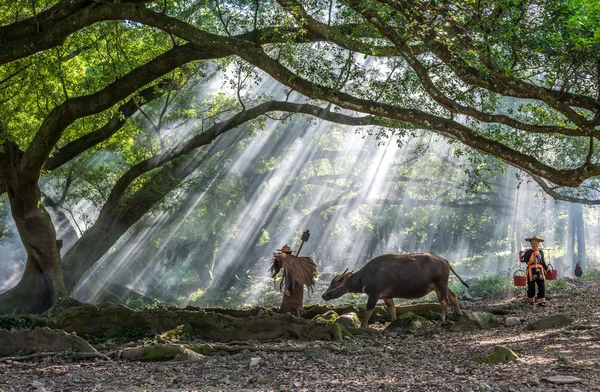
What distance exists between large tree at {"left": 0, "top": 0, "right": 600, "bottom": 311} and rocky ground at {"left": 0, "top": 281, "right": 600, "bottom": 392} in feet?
10.9

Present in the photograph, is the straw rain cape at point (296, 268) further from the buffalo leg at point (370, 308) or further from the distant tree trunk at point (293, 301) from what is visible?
the buffalo leg at point (370, 308)

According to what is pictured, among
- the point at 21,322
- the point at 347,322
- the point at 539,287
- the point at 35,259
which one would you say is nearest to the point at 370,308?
the point at 347,322

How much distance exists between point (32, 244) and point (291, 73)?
1028 cm

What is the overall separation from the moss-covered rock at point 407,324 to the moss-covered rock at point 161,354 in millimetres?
4524

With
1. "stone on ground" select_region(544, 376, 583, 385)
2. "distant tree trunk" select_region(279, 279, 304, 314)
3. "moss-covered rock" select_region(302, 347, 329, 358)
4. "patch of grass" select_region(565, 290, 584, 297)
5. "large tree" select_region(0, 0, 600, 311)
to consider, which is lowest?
"moss-covered rock" select_region(302, 347, 329, 358)

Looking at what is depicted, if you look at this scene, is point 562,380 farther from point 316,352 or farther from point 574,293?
point 574,293

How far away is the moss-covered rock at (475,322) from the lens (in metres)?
11.7

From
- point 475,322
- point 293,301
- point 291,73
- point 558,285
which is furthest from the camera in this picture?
point 558,285

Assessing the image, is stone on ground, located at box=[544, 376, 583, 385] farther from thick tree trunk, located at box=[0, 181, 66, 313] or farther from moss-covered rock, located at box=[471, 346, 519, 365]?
thick tree trunk, located at box=[0, 181, 66, 313]

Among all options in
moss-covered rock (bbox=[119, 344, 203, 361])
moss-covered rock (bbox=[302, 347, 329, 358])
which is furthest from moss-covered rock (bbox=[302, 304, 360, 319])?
moss-covered rock (bbox=[119, 344, 203, 361])

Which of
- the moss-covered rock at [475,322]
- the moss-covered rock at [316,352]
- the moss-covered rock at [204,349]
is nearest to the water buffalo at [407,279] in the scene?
the moss-covered rock at [475,322]

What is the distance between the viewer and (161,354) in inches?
366

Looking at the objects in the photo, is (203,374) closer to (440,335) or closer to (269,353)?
(269,353)

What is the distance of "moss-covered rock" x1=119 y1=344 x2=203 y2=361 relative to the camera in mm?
8945
